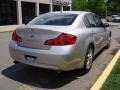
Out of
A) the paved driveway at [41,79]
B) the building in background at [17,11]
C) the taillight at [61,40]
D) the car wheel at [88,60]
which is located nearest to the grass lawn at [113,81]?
the paved driveway at [41,79]

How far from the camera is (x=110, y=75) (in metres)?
6.80

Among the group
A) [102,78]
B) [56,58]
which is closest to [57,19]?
[56,58]

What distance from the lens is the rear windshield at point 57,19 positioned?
6.88 m

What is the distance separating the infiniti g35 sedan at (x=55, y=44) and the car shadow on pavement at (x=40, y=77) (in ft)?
1.32

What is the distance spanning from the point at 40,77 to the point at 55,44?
3.69 ft

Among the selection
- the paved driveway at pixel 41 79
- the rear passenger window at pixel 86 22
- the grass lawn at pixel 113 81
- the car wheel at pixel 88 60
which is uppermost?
the rear passenger window at pixel 86 22

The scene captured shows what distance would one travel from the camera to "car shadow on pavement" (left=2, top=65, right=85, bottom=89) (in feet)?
20.4

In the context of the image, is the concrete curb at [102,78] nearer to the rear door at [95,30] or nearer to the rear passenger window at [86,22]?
the rear door at [95,30]

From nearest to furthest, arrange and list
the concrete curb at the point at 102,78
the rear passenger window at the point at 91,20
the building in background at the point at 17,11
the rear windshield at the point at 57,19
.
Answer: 1. the concrete curb at the point at 102,78
2. the rear windshield at the point at 57,19
3. the rear passenger window at the point at 91,20
4. the building in background at the point at 17,11

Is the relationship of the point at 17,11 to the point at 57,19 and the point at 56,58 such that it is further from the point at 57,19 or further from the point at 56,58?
the point at 56,58

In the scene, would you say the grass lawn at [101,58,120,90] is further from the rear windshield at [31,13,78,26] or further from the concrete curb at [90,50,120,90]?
the rear windshield at [31,13,78,26]

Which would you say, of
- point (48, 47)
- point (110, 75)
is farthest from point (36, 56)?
point (110, 75)

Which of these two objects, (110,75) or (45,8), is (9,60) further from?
(45,8)

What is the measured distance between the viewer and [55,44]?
602 centimetres
